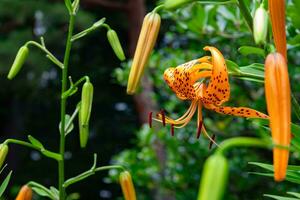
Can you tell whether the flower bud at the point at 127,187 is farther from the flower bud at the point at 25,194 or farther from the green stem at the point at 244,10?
the green stem at the point at 244,10

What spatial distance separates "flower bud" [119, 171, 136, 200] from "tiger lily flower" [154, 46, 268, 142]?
0.29 ft

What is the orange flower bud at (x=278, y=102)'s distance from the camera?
1.48 feet

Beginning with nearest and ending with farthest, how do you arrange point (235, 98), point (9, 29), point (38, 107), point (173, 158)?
point (235, 98)
point (173, 158)
point (9, 29)
point (38, 107)

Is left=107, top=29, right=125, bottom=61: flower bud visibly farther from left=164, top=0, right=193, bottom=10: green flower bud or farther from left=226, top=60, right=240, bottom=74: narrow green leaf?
left=164, top=0, right=193, bottom=10: green flower bud

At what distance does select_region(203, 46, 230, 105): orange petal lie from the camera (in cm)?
67

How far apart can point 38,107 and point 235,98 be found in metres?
4.54

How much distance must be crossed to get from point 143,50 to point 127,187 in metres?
0.21

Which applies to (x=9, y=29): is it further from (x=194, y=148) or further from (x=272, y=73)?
(x=272, y=73)

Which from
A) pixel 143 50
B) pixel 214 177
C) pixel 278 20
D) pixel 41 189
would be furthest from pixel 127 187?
pixel 214 177

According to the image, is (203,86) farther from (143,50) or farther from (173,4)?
(173,4)

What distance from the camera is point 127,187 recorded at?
78 centimetres

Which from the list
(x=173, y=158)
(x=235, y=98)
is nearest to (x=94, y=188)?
(x=173, y=158)

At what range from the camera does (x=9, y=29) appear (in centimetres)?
479

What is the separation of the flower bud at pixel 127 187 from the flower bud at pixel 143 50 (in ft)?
0.60
